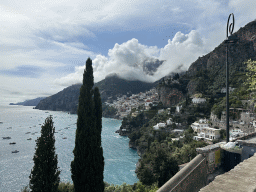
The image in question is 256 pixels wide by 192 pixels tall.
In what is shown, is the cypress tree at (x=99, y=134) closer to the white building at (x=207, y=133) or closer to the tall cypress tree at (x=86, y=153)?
the tall cypress tree at (x=86, y=153)

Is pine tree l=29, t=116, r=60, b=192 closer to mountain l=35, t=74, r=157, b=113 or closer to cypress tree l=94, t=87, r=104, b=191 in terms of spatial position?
cypress tree l=94, t=87, r=104, b=191

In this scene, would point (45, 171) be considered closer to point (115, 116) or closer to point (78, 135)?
point (78, 135)

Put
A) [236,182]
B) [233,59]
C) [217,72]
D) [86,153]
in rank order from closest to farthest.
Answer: [236,182] → [86,153] → [233,59] → [217,72]

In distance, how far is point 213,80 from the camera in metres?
55.3

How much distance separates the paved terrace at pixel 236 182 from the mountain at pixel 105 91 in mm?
133932

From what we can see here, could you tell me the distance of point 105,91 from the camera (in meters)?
143

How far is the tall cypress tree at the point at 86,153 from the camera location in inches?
297

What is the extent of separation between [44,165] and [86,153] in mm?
1784

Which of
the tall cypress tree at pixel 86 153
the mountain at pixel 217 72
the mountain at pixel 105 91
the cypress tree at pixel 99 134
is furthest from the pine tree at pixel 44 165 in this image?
the mountain at pixel 105 91

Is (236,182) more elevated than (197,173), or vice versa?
(236,182)

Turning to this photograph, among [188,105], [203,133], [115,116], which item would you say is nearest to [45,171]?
[203,133]

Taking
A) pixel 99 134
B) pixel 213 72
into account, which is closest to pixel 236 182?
pixel 99 134

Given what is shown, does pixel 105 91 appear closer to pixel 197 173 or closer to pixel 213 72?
pixel 213 72

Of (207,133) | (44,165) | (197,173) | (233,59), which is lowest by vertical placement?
(207,133)
